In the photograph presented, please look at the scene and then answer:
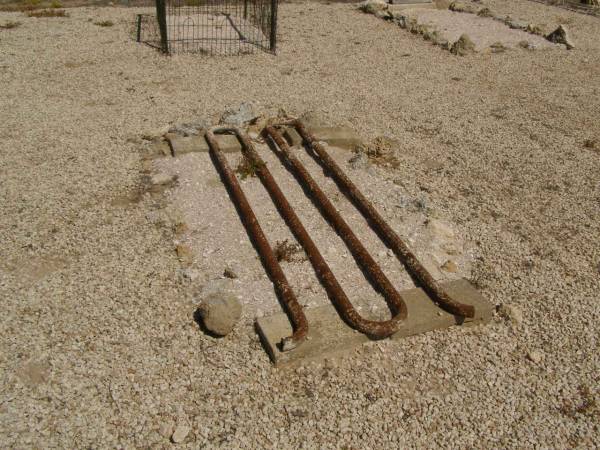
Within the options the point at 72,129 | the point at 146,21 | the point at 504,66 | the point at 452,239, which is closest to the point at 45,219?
the point at 72,129

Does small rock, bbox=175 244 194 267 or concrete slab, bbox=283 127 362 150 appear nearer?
small rock, bbox=175 244 194 267

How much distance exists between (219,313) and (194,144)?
376cm

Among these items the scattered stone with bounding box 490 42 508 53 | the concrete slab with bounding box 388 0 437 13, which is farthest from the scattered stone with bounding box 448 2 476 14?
the scattered stone with bounding box 490 42 508 53

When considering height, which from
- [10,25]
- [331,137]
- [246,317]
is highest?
[10,25]

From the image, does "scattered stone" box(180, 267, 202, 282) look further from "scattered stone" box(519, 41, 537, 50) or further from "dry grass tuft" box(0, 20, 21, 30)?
"scattered stone" box(519, 41, 537, 50)

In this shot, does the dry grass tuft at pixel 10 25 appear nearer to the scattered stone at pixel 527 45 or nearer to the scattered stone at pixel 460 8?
the scattered stone at pixel 460 8

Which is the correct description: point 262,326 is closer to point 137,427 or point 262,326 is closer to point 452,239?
point 137,427

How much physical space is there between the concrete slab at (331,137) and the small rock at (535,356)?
175 inches

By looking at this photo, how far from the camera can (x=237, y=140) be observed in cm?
821

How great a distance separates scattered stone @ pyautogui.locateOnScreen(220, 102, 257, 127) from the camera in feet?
28.6

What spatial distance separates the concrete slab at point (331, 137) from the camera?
8367mm

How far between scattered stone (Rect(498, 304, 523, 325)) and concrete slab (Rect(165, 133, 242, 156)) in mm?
4466

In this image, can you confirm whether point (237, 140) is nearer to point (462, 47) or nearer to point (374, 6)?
point (462, 47)

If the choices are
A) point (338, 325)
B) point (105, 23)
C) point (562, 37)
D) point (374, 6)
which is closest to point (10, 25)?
point (105, 23)
